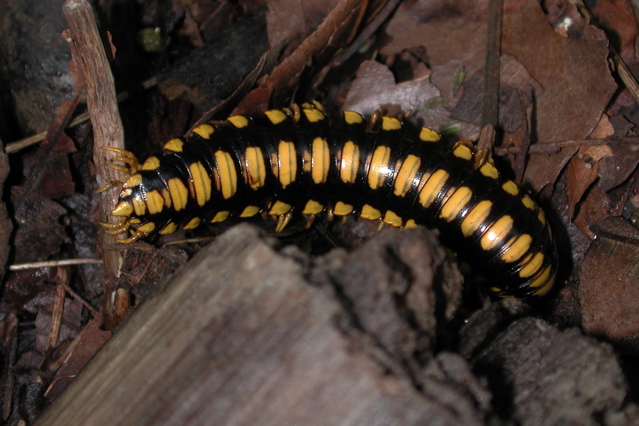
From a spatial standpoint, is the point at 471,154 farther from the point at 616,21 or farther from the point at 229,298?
the point at 229,298

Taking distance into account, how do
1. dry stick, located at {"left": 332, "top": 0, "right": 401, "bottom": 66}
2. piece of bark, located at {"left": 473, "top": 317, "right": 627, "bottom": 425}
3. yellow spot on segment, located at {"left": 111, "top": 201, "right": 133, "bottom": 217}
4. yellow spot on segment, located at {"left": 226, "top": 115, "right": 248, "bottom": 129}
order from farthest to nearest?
dry stick, located at {"left": 332, "top": 0, "right": 401, "bottom": 66} < yellow spot on segment, located at {"left": 226, "top": 115, "right": 248, "bottom": 129} < yellow spot on segment, located at {"left": 111, "top": 201, "right": 133, "bottom": 217} < piece of bark, located at {"left": 473, "top": 317, "right": 627, "bottom": 425}

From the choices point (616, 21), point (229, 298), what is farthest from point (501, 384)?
point (616, 21)

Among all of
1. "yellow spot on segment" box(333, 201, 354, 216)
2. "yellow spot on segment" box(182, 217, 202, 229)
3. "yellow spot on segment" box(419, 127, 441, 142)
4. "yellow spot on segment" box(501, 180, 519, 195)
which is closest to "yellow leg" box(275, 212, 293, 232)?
"yellow spot on segment" box(333, 201, 354, 216)

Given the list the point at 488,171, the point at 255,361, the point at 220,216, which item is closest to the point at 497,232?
the point at 488,171

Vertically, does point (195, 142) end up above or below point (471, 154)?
above

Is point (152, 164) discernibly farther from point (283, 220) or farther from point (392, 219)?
point (392, 219)

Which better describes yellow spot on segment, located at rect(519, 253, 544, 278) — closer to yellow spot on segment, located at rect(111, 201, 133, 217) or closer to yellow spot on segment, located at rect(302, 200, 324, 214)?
yellow spot on segment, located at rect(302, 200, 324, 214)
